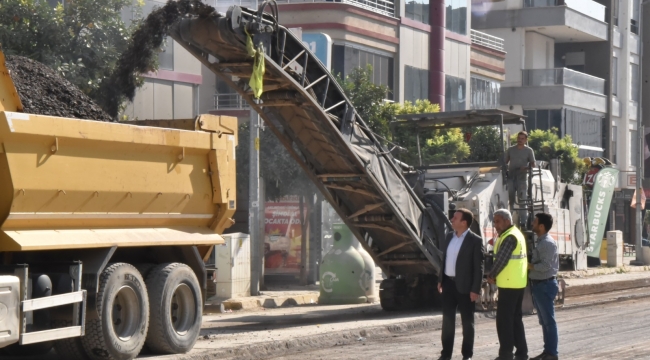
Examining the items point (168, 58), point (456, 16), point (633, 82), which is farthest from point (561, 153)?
point (168, 58)

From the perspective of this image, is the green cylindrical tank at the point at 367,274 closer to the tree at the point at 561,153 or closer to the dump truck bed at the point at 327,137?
the dump truck bed at the point at 327,137

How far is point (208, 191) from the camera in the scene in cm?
1234

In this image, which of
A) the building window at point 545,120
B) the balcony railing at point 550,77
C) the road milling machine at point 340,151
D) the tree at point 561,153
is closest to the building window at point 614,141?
the balcony railing at point 550,77

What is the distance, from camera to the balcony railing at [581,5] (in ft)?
155

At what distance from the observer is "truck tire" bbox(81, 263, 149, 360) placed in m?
10.5

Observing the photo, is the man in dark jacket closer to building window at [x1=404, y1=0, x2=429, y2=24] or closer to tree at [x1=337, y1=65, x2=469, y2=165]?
tree at [x1=337, y1=65, x2=469, y2=165]

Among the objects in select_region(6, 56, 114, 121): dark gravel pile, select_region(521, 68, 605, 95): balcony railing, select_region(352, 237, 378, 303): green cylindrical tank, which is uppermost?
select_region(521, 68, 605, 95): balcony railing

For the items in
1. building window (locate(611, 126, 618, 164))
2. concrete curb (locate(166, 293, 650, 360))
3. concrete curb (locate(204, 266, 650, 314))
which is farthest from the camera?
building window (locate(611, 126, 618, 164))

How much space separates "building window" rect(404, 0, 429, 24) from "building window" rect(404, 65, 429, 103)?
170cm

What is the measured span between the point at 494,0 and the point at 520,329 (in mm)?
37614

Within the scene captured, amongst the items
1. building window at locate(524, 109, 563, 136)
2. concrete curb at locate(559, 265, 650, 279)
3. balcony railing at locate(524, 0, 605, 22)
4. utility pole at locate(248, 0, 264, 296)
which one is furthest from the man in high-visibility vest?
balcony railing at locate(524, 0, 605, 22)

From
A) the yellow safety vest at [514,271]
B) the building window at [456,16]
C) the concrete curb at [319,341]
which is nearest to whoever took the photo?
the yellow safety vest at [514,271]

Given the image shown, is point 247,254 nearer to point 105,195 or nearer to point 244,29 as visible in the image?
point 244,29

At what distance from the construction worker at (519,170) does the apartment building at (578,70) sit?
29209 millimetres
